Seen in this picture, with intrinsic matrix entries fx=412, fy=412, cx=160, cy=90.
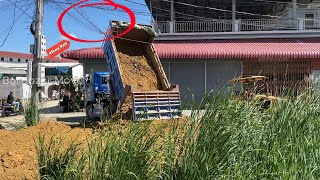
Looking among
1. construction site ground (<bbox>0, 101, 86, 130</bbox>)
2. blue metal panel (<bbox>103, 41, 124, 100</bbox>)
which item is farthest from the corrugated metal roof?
blue metal panel (<bbox>103, 41, 124, 100</bbox>)

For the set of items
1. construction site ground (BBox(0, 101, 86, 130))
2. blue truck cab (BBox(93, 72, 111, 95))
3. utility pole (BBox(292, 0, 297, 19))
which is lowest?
construction site ground (BBox(0, 101, 86, 130))

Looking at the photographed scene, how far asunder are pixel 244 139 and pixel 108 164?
4.74 feet

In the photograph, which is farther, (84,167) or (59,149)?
(59,149)

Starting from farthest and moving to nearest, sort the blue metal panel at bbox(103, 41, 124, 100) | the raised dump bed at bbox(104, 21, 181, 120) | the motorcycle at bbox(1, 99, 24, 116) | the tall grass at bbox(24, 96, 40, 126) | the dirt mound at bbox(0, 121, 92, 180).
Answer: the motorcycle at bbox(1, 99, 24, 116) → the blue metal panel at bbox(103, 41, 124, 100) → the raised dump bed at bbox(104, 21, 181, 120) → the tall grass at bbox(24, 96, 40, 126) → the dirt mound at bbox(0, 121, 92, 180)

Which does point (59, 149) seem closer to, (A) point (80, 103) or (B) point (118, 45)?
(B) point (118, 45)

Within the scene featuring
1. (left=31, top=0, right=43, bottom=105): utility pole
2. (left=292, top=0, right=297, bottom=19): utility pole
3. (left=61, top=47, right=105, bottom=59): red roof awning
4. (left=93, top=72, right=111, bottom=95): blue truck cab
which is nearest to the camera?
(left=31, top=0, right=43, bottom=105): utility pole

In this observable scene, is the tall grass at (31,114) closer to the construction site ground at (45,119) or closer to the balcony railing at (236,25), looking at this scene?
the construction site ground at (45,119)

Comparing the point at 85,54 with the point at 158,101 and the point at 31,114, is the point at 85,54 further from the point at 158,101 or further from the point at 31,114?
the point at 31,114

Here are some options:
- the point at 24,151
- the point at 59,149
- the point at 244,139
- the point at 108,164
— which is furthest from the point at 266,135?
the point at 24,151

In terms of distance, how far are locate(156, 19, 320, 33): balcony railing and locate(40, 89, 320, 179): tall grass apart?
22124mm

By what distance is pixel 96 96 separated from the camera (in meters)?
17.5

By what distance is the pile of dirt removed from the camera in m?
13.0

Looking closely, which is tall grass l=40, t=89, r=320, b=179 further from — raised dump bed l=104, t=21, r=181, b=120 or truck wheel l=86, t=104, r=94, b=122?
truck wheel l=86, t=104, r=94, b=122

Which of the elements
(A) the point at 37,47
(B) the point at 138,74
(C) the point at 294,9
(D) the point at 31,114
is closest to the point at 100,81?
(A) the point at 37,47
